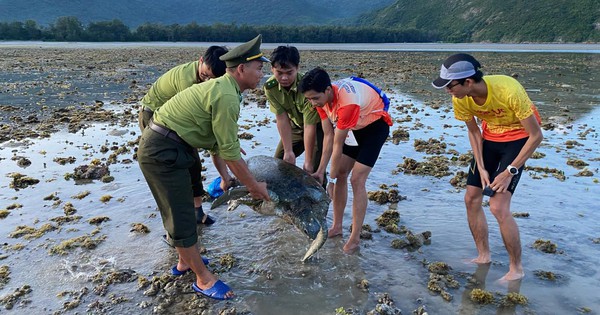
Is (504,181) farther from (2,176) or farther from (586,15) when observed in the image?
(586,15)

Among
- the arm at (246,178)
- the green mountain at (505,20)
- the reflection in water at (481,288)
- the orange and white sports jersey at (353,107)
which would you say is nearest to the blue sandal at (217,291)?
the arm at (246,178)

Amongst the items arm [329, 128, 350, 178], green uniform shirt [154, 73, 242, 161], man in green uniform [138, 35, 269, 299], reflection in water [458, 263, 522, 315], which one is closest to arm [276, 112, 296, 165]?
arm [329, 128, 350, 178]

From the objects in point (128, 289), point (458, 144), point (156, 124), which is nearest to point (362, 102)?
point (156, 124)

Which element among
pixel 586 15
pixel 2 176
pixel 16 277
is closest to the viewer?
pixel 16 277

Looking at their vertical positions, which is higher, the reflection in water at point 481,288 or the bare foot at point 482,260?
the bare foot at point 482,260

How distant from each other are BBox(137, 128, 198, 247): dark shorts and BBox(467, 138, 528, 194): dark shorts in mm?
2786

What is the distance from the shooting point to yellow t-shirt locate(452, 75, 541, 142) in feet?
12.2

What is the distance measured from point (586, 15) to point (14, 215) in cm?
11546

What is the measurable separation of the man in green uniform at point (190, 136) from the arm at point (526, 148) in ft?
7.13

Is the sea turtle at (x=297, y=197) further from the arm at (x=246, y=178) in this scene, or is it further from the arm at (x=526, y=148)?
the arm at (x=526, y=148)

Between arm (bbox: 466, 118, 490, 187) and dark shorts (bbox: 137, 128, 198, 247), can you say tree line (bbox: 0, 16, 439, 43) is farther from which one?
arm (bbox: 466, 118, 490, 187)

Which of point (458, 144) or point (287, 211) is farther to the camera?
point (458, 144)

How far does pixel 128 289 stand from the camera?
13.6 feet

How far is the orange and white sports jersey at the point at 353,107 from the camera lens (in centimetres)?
418
